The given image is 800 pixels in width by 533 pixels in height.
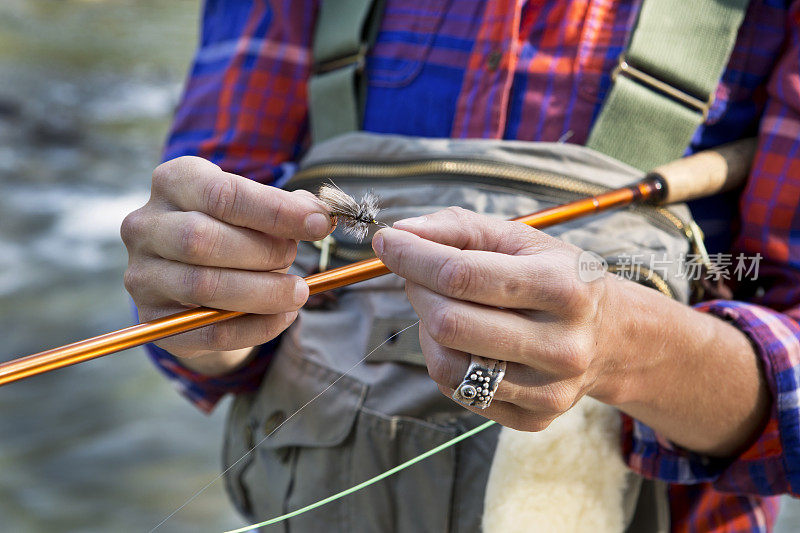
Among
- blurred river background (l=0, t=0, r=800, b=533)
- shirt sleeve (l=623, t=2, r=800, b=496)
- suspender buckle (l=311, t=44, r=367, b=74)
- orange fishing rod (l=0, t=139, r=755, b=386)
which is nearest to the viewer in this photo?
orange fishing rod (l=0, t=139, r=755, b=386)

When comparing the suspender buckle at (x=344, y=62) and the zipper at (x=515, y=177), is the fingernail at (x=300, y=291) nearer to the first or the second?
the zipper at (x=515, y=177)

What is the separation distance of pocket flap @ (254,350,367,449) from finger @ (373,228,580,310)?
0.26 meters

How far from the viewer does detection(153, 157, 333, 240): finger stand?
0.53 m

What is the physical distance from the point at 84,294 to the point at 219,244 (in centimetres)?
234

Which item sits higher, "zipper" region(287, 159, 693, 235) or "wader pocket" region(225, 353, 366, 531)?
"zipper" region(287, 159, 693, 235)

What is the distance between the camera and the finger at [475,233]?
53cm

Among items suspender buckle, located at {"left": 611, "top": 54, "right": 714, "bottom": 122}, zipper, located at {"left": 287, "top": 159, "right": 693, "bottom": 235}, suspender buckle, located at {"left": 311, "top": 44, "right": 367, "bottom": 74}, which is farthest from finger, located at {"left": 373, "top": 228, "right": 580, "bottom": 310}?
suspender buckle, located at {"left": 311, "top": 44, "right": 367, "bottom": 74}

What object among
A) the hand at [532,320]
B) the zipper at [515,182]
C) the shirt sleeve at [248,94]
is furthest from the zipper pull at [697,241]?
the shirt sleeve at [248,94]

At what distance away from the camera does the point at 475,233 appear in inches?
21.1

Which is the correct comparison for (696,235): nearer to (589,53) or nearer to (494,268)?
(589,53)

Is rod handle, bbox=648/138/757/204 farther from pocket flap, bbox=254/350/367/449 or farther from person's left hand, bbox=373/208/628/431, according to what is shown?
pocket flap, bbox=254/350/367/449

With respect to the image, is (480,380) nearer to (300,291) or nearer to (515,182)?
(300,291)

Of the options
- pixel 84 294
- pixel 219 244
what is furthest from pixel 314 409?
pixel 84 294

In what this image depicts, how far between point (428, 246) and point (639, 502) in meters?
0.48
